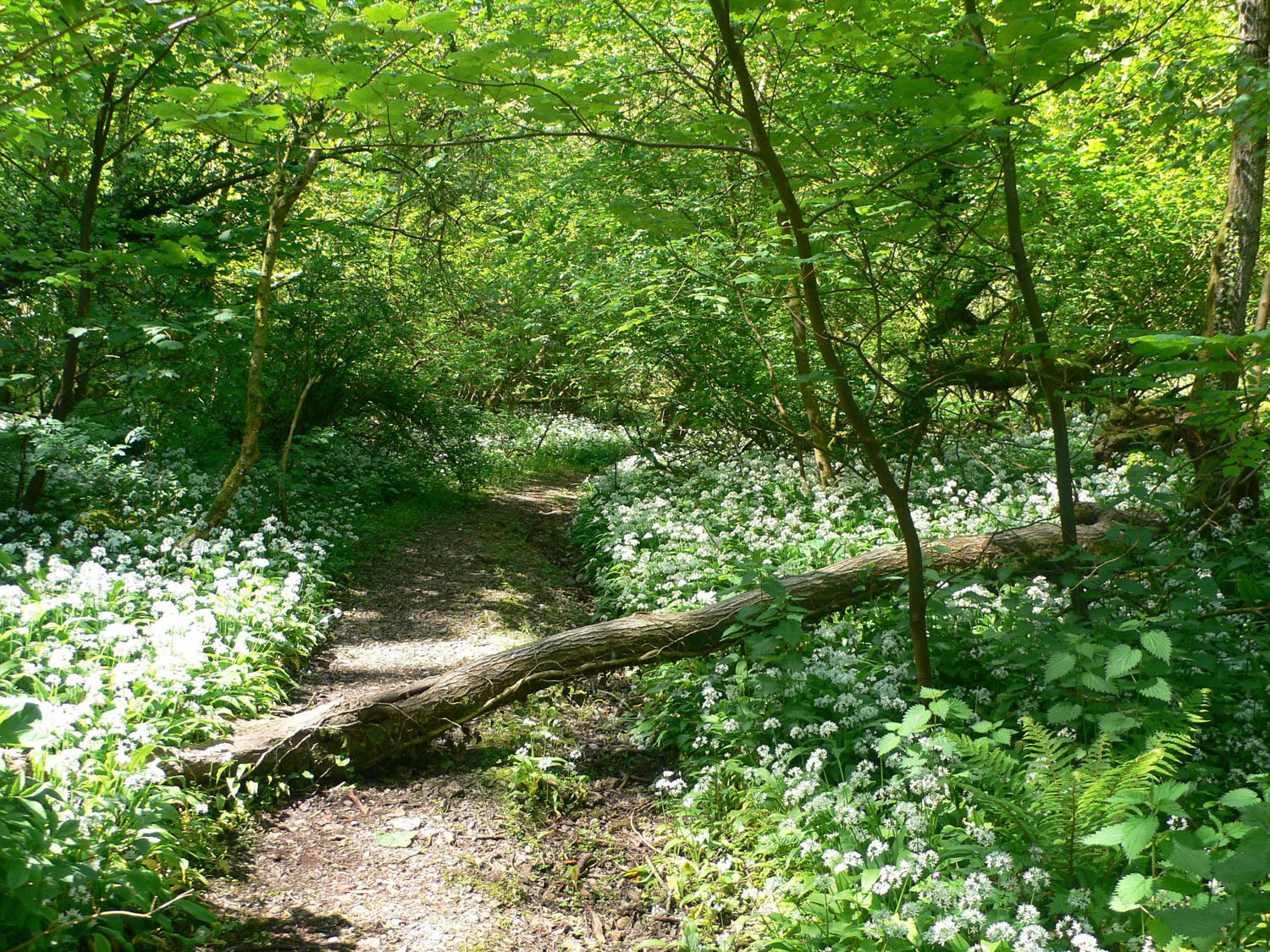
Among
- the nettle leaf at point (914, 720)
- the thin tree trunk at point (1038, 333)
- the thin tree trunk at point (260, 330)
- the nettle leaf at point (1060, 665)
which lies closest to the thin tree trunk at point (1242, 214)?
the thin tree trunk at point (1038, 333)

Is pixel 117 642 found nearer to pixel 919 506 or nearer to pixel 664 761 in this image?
pixel 664 761

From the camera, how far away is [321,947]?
125 inches

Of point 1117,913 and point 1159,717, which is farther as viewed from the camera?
point 1159,717

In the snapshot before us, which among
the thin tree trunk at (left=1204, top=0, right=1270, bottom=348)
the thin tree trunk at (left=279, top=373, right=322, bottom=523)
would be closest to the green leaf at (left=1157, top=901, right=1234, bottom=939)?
the thin tree trunk at (left=1204, top=0, right=1270, bottom=348)

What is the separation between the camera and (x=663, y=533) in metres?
8.17

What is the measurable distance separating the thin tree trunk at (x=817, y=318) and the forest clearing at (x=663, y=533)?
3 centimetres

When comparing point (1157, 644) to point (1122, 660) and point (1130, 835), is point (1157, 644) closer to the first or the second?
point (1122, 660)

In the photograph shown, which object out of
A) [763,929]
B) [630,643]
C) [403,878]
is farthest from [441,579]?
[763,929]

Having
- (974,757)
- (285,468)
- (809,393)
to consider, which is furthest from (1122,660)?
(285,468)

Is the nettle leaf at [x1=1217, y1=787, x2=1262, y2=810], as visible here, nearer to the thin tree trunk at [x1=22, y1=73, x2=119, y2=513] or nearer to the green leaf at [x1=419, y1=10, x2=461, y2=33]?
the green leaf at [x1=419, y1=10, x2=461, y2=33]

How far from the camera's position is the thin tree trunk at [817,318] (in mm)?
3240

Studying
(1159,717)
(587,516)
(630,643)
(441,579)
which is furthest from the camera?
(587,516)

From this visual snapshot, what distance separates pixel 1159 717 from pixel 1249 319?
6266mm

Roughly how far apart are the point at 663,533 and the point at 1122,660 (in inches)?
211
